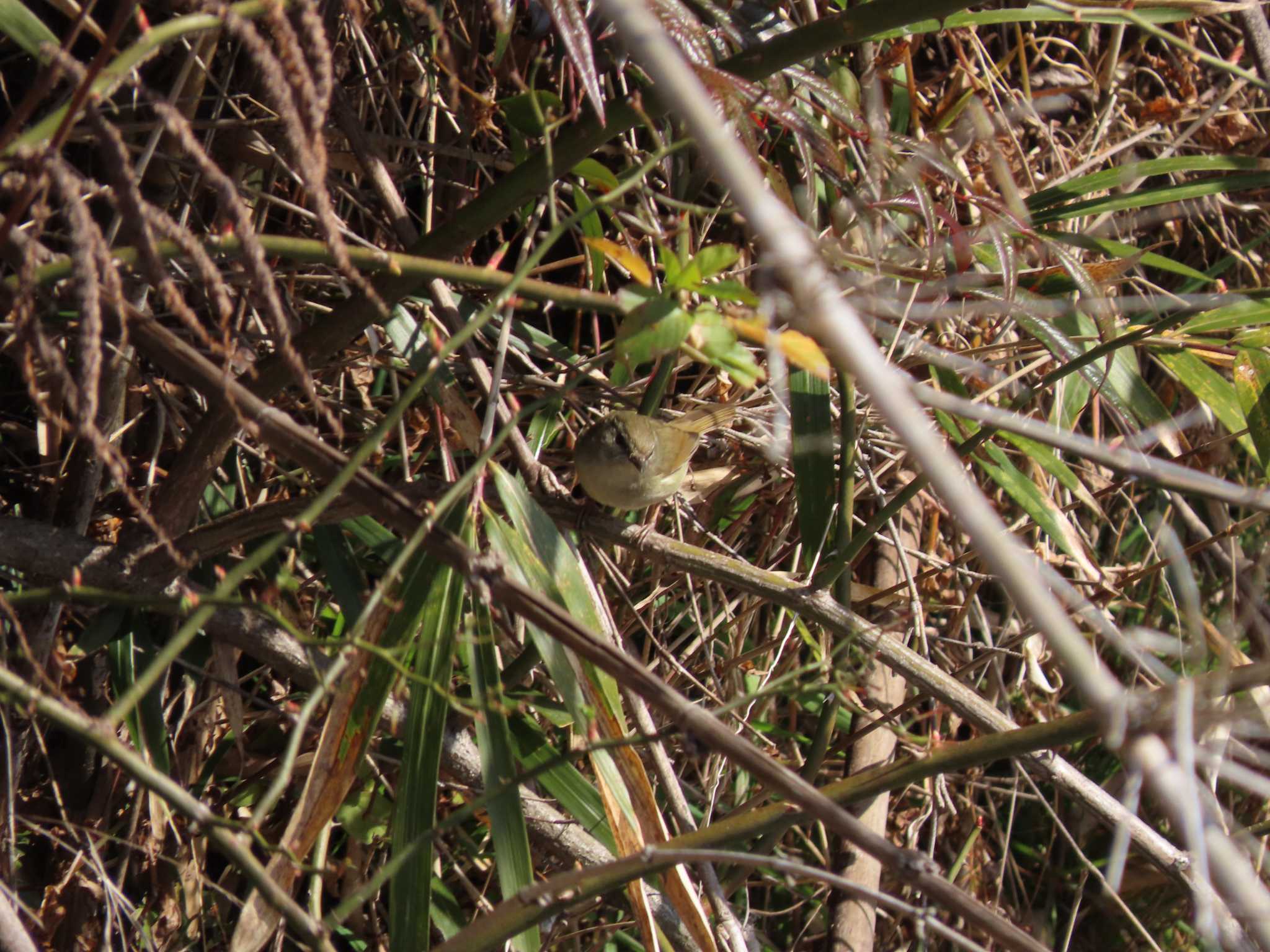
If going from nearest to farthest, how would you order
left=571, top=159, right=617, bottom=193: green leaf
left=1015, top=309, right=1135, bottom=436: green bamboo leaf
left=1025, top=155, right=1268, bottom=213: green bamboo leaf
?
left=571, top=159, right=617, bottom=193: green leaf → left=1015, top=309, right=1135, bottom=436: green bamboo leaf → left=1025, top=155, right=1268, bottom=213: green bamboo leaf

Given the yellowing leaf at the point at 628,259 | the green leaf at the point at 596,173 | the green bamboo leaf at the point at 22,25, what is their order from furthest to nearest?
the green leaf at the point at 596,173 < the green bamboo leaf at the point at 22,25 < the yellowing leaf at the point at 628,259

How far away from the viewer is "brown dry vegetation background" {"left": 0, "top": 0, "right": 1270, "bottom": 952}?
0.94m

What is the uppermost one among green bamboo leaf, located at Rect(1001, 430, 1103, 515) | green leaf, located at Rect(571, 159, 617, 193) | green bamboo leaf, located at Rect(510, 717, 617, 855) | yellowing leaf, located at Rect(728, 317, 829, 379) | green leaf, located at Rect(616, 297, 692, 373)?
green leaf, located at Rect(571, 159, 617, 193)

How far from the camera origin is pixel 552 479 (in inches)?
70.9

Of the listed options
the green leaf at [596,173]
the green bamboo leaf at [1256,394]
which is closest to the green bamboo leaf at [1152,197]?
the green bamboo leaf at [1256,394]

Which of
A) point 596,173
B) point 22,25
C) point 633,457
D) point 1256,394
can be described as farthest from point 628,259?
point 1256,394

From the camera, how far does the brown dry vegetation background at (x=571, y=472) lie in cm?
94

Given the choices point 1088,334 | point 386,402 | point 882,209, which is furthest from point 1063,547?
point 386,402

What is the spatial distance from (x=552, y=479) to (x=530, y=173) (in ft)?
2.02

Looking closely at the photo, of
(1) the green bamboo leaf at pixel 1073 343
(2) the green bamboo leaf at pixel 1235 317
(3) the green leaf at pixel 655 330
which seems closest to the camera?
(3) the green leaf at pixel 655 330

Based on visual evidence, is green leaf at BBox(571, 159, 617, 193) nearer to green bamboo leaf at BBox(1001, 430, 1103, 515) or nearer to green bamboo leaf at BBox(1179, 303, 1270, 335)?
green bamboo leaf at BBox(1001, 430, 1103, 515)

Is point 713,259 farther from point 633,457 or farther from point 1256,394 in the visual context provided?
point 1256,394

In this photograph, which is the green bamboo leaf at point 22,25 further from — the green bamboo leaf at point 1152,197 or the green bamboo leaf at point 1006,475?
the green bamboo leaf at point 1152,197

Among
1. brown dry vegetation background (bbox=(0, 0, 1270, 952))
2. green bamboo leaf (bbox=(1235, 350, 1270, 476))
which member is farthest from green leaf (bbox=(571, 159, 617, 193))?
green bamboo leaf (bbox=(1235, 350, 1270, 476))
